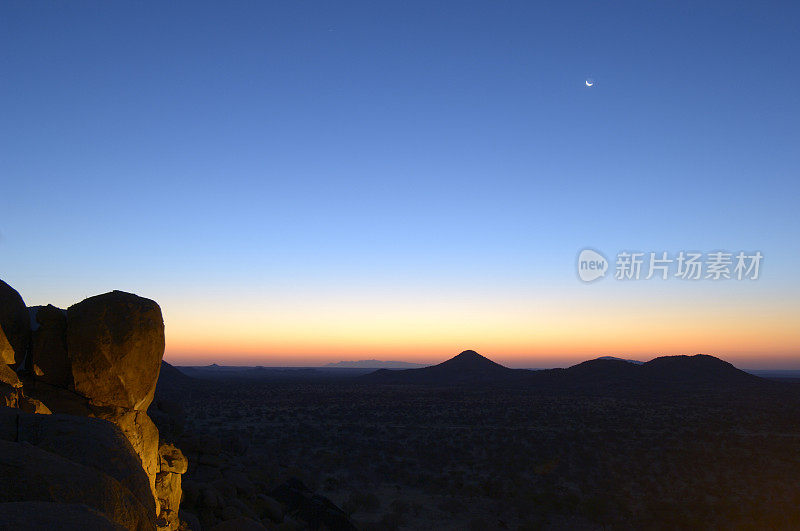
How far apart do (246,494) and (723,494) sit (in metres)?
16.6

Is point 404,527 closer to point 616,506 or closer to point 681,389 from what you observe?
point 616,506

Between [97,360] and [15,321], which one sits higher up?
[15,321]

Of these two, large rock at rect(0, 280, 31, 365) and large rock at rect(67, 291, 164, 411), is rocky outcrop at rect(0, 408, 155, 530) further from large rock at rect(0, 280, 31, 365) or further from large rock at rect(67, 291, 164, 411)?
large rock at rect(0, 280, 31, 365)

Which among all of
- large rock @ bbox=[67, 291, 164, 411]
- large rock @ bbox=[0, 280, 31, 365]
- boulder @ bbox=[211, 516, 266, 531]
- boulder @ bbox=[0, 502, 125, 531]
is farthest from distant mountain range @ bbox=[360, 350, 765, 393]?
boulder @ bbox=[0, 502, 125, 531]

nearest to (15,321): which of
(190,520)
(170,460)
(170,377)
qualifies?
(170,460)

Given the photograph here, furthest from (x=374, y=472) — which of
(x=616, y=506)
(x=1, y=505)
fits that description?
(x=1, y=505)

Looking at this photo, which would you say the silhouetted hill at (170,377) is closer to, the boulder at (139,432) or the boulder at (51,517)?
the boulder at (139,432)

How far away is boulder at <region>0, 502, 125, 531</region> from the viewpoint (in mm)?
2953

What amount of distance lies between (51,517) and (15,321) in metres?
7.50

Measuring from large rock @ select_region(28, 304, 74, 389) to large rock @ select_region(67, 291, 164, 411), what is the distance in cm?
36

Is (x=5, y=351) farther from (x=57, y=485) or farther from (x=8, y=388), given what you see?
(x=57, y=485)

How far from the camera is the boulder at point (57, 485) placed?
365 cm

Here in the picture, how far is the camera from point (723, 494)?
16.9 m

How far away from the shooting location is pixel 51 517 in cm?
313
